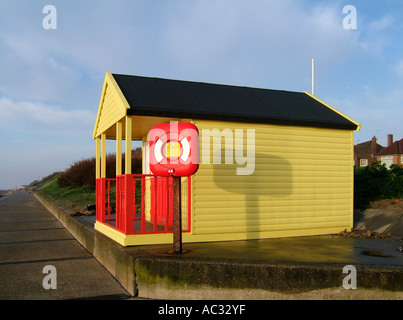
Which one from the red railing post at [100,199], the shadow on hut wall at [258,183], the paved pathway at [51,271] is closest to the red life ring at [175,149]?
the shadow on hut wall at [258,183]

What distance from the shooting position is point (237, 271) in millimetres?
5660

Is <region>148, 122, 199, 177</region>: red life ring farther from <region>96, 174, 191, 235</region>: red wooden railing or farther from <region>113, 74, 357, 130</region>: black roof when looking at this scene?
<region>113, 74, 357, 130</region>: black roof

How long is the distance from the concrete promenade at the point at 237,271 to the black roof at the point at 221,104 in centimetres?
246

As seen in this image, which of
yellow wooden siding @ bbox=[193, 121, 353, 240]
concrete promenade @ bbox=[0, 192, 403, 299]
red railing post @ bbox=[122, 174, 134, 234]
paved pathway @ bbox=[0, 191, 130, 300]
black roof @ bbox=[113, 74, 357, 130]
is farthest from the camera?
yellow wooden siding @ bbox=[193, 121, 353, 240]

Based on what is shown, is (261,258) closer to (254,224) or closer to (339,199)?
(254,224)

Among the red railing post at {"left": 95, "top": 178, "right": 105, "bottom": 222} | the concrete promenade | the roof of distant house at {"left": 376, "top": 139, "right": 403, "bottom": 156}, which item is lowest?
the concrete promenade

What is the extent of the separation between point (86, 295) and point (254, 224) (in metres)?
3.69

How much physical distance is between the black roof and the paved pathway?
3.01 meters

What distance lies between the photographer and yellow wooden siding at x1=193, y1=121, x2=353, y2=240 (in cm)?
816

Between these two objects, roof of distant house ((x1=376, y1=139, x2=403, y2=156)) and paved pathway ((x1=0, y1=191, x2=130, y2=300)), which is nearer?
paved pathway ((x1=0, y1=191, x2=130, y2=300))

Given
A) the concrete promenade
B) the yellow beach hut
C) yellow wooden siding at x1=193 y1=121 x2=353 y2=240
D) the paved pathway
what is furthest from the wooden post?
yellow wooden siding at x1=193 y1=121 x2=353 y2=240

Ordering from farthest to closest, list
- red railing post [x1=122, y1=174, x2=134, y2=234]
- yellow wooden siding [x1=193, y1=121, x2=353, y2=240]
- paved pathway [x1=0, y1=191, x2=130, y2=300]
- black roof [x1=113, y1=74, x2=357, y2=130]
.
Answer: yellow wooden siding [x1=193, y1=121, x2=353, y2=240] → black roof [x1=113, y1=74, x2=357, y2=130] → red railing post [x1=122, y1=174, x2=134, y2=234] → paved pathway [x1=0, y1=191, x2=130, y2=300]
